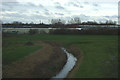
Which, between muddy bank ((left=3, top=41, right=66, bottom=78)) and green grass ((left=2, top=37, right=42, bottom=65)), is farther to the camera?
green grass ((left=2, top=37, right=42, bottom=65))

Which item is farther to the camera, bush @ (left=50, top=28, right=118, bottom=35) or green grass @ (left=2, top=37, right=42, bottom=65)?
bush @ (left=50, top=28, right=118, bottom=35)

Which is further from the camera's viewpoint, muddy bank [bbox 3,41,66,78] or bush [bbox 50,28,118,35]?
bush [bbox 50,28,118,35]

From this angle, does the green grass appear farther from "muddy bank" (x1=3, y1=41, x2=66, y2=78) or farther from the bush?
the bush

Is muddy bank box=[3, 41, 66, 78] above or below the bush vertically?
below

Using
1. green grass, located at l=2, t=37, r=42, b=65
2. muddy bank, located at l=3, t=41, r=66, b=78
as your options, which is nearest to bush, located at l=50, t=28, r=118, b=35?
green grass, located at l=2, t=37, r=42, b=65

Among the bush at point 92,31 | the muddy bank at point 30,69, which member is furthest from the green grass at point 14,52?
the bush at point 92,31

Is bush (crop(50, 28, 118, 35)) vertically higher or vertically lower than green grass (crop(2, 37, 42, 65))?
higher

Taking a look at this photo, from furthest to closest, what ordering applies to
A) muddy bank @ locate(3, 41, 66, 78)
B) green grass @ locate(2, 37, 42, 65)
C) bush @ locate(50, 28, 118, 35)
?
bush @ locate(50, 28, 118, 35) < green grass @ locate(2, 37, 42, 65) < muddy bank @ locate(3, 41, 66, 78)

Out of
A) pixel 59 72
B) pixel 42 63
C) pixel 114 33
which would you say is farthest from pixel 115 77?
pixel 114 33

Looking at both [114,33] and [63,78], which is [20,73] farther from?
[114,33]

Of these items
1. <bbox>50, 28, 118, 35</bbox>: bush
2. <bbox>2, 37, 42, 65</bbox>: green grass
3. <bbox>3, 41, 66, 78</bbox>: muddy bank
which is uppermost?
<bbox>50, 28, 118, 35</bbox>: bush

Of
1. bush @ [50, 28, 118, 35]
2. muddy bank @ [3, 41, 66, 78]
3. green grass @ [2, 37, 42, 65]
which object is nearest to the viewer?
muddy bank @ [3, 41, 66, 78]

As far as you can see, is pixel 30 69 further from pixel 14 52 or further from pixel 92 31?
pixel 92 31

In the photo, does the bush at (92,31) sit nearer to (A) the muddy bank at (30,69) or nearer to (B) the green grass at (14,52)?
(B) the green grass at (14,52)
